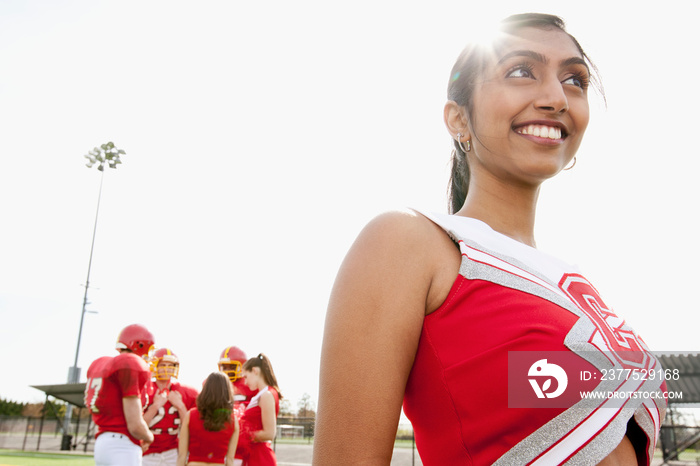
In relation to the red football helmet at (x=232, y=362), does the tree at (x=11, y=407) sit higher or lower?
lower

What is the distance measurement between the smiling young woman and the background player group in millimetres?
5454

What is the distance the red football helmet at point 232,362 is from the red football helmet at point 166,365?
1367 millimetres

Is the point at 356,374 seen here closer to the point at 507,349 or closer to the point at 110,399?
the point at 507,349

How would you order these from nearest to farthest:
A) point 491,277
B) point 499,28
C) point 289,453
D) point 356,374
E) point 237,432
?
point 356,374 < point 491,277 < point 499,28 < point 237,432 < point 289,453

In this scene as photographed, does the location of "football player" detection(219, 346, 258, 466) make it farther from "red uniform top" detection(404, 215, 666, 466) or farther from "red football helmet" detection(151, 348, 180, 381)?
"red uniform top" detection(404, 215, 666, 466)

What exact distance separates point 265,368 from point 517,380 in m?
6.67

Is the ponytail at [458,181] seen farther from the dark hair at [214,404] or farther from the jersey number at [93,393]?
the dark hair at [214,404]

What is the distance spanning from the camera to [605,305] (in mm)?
1367

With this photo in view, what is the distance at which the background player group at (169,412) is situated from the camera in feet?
18.8

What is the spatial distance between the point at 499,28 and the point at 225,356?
8.65 meters

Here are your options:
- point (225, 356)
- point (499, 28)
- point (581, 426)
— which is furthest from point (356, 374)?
point (225, 356)

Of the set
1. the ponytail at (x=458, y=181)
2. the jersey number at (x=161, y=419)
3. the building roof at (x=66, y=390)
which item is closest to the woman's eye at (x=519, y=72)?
the ponytail at (x=458, y=181)

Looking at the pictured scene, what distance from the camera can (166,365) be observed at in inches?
305

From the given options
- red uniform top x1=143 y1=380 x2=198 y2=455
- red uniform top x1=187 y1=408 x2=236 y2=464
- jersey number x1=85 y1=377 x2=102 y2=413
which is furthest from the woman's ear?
red uniform top x1=143 y1=380 x2=198 y2=455
